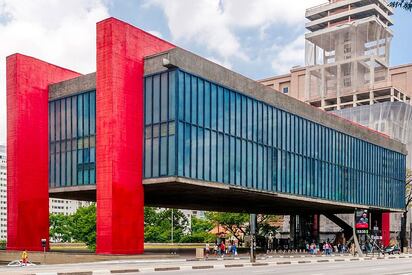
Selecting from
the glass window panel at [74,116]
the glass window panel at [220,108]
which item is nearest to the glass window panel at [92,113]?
the glass window panel at [74,116]

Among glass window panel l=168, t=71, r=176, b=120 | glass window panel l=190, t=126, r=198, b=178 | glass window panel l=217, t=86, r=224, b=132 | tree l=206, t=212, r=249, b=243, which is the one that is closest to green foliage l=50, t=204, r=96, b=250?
tree l=206, t=212, r=249, b=243

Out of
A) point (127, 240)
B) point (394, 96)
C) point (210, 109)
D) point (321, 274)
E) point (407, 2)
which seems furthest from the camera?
point (394, 96)

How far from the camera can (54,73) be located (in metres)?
50.1

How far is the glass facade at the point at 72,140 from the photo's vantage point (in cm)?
4512

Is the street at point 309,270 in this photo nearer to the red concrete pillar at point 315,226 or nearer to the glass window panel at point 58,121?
the glass window panel at point 58,121

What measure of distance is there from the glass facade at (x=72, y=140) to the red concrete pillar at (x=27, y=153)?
0.91m

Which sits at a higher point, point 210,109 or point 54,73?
point 54,73

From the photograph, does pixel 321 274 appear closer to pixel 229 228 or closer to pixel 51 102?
pixel 51 102

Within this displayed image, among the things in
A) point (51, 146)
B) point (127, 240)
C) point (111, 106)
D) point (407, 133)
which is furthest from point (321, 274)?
point (407, 133)

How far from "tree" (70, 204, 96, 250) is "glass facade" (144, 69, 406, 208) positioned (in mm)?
52693

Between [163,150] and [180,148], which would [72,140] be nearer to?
[163,150]

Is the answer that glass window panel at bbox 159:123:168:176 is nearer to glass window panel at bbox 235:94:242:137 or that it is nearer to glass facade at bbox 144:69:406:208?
glass facade at bbox 144:69:406:208

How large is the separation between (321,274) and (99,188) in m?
19.2

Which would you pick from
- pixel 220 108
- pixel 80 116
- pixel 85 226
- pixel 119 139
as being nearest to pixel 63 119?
pixel 80 116
